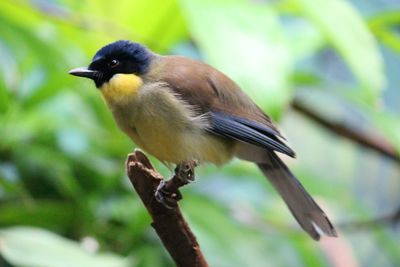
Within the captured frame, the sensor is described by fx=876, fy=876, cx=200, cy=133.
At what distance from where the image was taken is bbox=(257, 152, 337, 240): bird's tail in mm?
1314

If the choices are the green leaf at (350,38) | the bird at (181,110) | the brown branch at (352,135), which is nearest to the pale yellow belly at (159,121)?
the bird at (181,110)

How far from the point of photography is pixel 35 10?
68.3 inches

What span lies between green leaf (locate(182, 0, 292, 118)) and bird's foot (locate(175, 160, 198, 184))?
0.58 feet

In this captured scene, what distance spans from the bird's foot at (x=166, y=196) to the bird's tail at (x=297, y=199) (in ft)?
1.07

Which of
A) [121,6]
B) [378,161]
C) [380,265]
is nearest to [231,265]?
[121,6]

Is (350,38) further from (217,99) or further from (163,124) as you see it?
(163,124)

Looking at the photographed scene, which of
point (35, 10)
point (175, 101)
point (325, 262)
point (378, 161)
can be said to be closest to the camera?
point (175, 101)

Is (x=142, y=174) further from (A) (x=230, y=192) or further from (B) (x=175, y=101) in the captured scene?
(A) (x=230, y=192)

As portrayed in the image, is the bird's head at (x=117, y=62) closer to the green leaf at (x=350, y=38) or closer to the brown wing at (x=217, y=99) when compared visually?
the brown wing at (x=217, y=99)

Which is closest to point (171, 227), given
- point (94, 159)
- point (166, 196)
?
point (166, 196)

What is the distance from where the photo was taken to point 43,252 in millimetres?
1465

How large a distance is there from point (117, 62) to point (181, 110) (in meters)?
0.15

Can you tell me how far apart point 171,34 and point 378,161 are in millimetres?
1403

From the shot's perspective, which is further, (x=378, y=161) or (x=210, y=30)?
(x=378, y=161)
